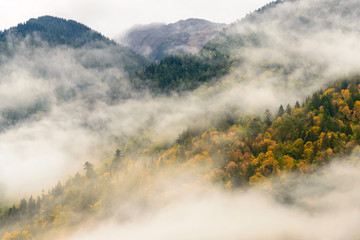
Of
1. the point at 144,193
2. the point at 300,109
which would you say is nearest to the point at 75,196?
the point at 144,193

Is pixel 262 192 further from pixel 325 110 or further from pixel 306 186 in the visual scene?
pixel 325 110

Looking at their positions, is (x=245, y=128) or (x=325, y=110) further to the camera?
(x=245, y=128)

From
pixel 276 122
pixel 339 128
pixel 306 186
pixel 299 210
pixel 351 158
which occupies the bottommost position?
pixel 299 210

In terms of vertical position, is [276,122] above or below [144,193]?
above

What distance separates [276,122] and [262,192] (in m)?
44.2

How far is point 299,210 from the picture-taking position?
427 feet

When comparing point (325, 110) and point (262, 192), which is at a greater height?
point (325, 110)

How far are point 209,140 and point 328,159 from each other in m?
69.8

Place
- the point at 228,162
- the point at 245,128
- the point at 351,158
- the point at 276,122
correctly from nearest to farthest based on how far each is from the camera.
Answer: the point at 351,158, the point at 228,162, the point at 276,122, the point at 245,128

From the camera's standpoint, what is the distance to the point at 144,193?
173250mm

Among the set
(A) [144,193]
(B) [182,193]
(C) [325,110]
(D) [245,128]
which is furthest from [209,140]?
(C) [325,110]

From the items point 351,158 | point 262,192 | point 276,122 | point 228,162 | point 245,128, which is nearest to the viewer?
point 351,158

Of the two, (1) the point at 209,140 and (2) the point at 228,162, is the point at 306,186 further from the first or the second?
(1) the point at 209,140

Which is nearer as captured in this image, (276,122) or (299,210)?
(299,210)
